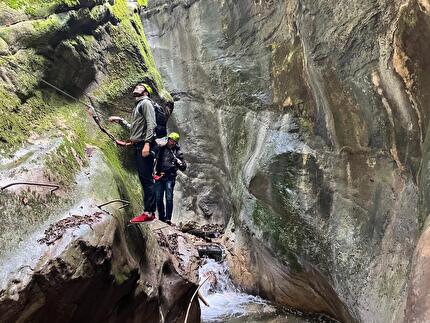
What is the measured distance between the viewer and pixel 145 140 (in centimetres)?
673

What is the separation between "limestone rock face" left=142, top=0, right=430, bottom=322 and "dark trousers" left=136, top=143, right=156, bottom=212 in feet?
10.2

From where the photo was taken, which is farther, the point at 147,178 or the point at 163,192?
the point at 163,192

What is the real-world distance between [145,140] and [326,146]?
351 centimetres

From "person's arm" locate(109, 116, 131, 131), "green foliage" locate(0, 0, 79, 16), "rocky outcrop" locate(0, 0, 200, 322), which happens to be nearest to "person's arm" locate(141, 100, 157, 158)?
"rocky outcrop" locate(0, 0, 200, 322)

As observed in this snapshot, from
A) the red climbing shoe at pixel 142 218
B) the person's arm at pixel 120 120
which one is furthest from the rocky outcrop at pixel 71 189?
the person's arm at pixel 120 120

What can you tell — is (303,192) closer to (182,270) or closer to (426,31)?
(182,270)

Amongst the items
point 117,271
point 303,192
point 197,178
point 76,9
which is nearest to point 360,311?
point 303,192

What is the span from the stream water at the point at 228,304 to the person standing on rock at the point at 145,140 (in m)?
3.41

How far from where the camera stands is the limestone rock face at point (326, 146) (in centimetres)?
582

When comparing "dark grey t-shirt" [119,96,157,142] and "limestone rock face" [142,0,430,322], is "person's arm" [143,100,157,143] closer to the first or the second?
"dark grey t-shirt" [119,96,157,142]

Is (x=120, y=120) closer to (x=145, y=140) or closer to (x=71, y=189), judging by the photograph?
(x=145, y=140)

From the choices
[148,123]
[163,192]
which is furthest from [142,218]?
[163,192]

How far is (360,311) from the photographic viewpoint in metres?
6.59

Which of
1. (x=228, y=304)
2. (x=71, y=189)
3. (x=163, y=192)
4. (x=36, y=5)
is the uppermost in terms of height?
(x=36, y=5)
